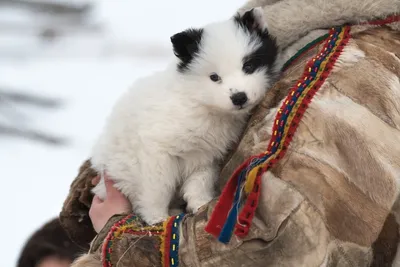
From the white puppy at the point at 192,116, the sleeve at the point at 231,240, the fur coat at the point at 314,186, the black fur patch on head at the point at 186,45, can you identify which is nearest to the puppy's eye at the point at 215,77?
the white puppy at the point at 192,116

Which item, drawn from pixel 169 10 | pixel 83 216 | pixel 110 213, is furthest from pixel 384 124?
pixel 169 10

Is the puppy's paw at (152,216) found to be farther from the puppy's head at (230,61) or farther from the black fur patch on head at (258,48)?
the black fur patch on head at (258,48)

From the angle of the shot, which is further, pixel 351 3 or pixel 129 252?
pixel 351 3

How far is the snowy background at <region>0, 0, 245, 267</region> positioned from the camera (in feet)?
5.42

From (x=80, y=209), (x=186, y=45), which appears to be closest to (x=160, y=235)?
(x=186, y=45)

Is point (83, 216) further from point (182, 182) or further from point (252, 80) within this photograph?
point (252, 80)

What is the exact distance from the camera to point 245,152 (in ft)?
5.68

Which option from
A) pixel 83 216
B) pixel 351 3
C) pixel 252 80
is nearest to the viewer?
pixel 351 3

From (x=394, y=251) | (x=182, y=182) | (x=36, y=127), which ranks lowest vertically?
(x=394, y=251)

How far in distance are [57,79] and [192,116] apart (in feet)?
6.20

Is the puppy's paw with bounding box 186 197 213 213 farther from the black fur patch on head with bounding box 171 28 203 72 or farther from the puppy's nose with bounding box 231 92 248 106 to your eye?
the black fur patch on head with bounding box 171 28 203 72

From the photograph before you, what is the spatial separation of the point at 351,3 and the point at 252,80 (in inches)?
14.5

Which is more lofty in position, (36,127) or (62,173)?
(36,127)

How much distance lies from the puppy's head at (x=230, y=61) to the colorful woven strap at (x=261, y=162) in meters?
0.35
